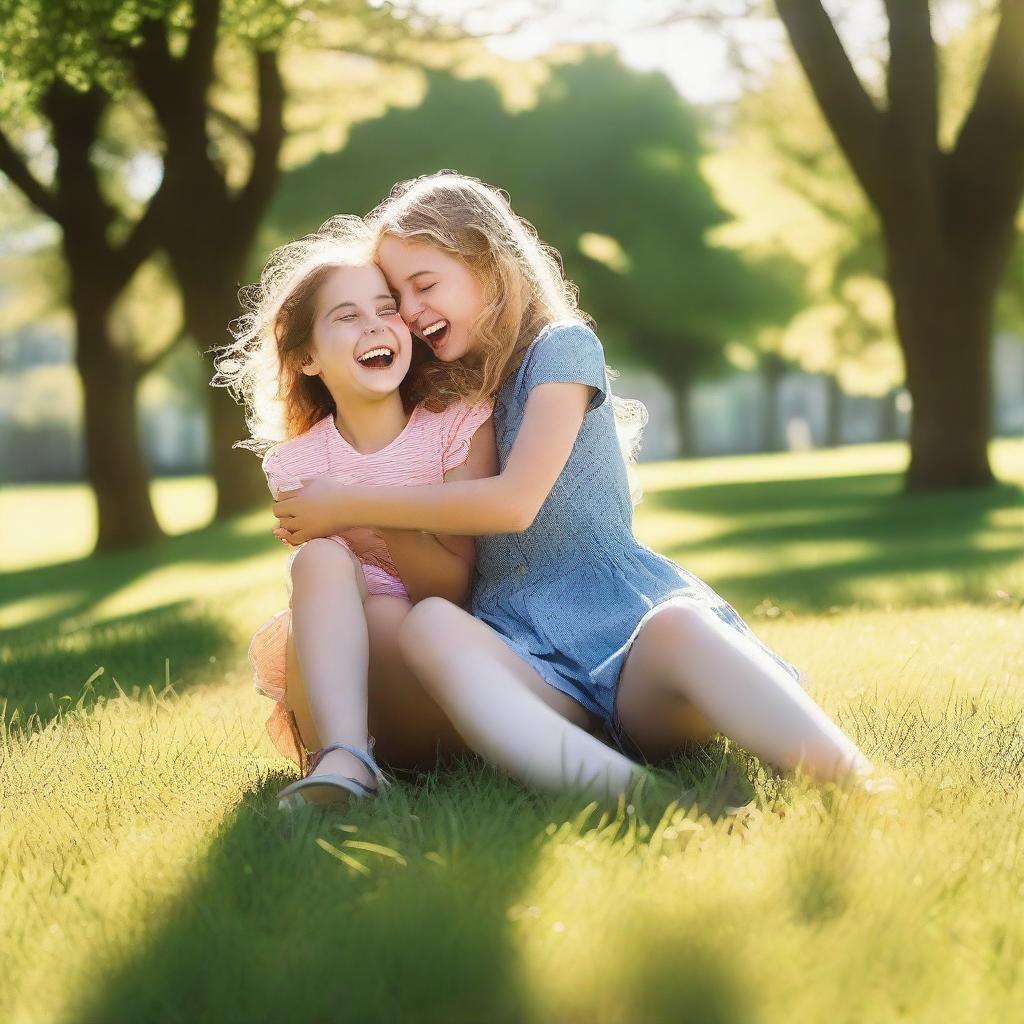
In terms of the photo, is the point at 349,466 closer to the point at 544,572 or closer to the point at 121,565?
the point at 544,572

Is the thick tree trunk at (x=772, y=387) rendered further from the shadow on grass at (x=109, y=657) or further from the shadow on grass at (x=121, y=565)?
the shadow on grass at (x=109, y=657)

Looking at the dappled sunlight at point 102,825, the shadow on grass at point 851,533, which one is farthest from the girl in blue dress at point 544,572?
the shadow on grass at point 851,533

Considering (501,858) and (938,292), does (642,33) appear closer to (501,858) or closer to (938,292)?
(938,292)

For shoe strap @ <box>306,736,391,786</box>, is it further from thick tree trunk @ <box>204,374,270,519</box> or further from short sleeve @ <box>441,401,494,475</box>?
thick tree trunk @ <box>204,374,270,519</box>

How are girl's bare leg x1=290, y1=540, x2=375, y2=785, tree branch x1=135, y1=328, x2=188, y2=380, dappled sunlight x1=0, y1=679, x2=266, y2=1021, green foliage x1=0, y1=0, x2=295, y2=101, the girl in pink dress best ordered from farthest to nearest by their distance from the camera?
tree branch x1=135, y1=328, x2=188, y2=380, green foliage x1=0, y1=0, x2=295, y2=101, the girl in pink dress, girl's bare leg x1=290, y1=540, x2=375, y2=785, dappled sunlight x1=0, y1=679, x2=266, y2=1021

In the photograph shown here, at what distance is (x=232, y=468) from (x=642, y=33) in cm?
723

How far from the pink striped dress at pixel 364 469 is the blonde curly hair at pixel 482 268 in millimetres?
87

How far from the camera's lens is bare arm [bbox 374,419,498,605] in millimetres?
3547

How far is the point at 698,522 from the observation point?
12.6m

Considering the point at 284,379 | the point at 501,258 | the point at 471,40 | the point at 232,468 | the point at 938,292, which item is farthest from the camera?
the point at 232,468

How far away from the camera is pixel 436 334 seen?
372 cm

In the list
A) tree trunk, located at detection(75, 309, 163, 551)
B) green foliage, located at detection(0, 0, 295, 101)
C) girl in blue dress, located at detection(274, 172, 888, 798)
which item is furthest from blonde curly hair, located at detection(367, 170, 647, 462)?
tree trunk, located at detection(75, 309, 163, 551)

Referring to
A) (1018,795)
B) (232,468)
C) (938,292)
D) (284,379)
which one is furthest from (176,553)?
(1018,795)

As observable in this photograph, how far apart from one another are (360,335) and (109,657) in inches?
136
